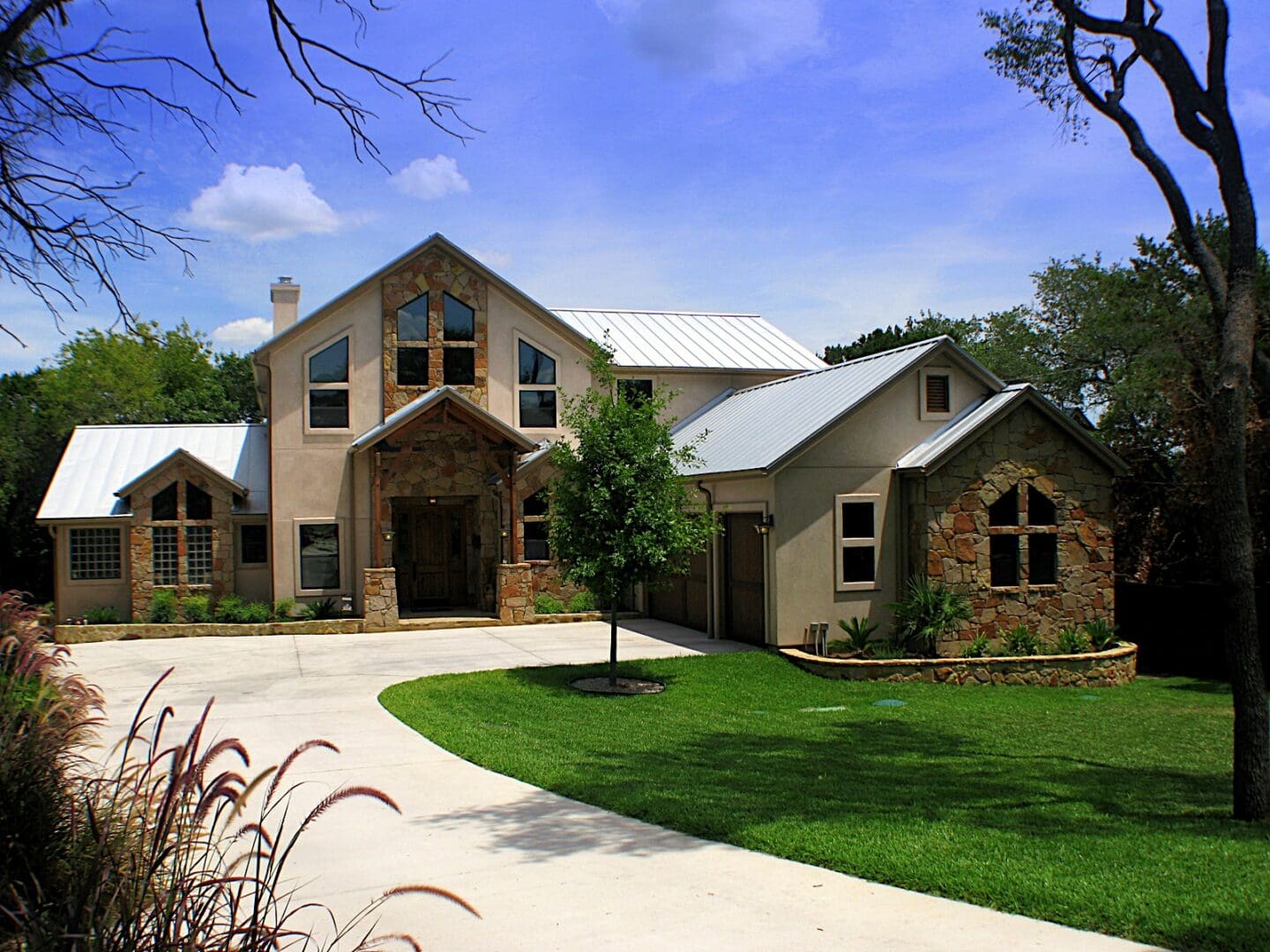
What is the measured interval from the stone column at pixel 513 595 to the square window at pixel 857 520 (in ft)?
24.7

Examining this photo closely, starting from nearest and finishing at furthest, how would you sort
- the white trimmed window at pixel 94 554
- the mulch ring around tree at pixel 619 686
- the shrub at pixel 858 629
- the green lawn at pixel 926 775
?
1. the green lawn at pixel 926 775
2. the mulch ring around tree at pixel 619 686
3. the shrub at pixel 858 629
4. the white trimmed window at pixel 94 554

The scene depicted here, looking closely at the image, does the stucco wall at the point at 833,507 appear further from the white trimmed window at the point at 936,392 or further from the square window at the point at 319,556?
the square window at the point at 319,556

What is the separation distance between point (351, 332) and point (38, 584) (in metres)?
11.8

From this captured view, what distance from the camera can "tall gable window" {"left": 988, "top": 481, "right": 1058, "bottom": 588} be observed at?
18.7 m

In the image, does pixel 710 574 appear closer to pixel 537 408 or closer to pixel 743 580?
pixel 743 580

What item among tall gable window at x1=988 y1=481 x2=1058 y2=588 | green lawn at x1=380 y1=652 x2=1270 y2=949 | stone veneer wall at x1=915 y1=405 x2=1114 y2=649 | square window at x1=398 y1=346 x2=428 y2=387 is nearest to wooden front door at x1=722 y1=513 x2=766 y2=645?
green lawn at x1=380 y1=652 x2=1270 y2=949

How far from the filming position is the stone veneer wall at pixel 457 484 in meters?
23.2

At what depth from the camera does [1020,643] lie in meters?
18.2

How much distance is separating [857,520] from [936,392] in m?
2.85

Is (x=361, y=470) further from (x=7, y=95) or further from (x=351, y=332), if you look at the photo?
(x=7, y=95)

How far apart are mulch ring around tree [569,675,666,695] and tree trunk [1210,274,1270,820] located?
780 cm

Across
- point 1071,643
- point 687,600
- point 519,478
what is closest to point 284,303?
point 519,478

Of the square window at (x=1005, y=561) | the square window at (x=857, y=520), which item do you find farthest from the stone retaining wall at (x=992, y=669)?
the square window at (x=857, y=520)

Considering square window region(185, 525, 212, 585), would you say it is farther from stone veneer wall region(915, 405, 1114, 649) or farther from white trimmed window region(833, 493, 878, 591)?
stone veneer wall region(915, 405, 1114, 649)
